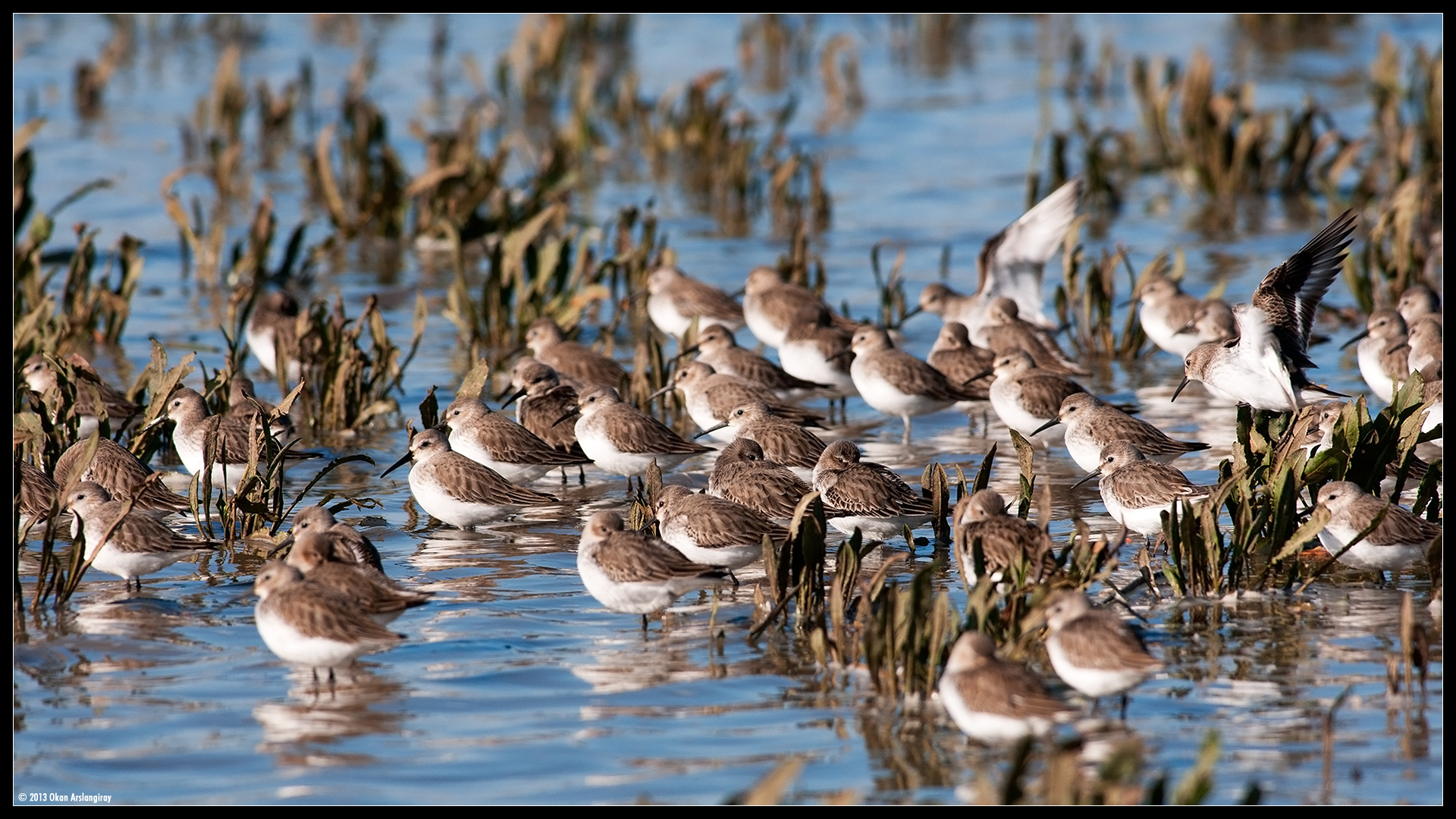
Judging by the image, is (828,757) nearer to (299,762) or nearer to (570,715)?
(570,715)

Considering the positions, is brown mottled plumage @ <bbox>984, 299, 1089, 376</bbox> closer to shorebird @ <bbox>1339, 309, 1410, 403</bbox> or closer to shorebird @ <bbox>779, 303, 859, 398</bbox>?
shorebird @ <bbox>779, 303, 859, 398</bbox>

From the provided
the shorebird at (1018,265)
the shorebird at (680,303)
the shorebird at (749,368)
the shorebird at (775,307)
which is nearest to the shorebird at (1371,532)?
the shorebird at (749,368)

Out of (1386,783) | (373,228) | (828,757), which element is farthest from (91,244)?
(1386,783)

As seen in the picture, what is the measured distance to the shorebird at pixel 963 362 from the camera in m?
12.4

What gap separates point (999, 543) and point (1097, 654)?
4.50 ft

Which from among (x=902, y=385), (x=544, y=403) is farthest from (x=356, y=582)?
(x=902, y=385)

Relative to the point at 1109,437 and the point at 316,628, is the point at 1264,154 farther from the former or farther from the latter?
the point at 316,628

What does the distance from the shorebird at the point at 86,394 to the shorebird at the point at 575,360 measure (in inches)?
118

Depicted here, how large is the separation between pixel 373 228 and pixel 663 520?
33.5ft

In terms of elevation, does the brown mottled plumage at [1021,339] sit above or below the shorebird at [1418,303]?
below

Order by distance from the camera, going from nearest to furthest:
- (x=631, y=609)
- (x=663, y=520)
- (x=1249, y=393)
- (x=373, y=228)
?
(x=631, y=609) < (x=663, y=520) < (x=1249, y=393) < (x=373, y=228)

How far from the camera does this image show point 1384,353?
1206cm

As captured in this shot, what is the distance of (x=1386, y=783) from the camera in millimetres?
5973

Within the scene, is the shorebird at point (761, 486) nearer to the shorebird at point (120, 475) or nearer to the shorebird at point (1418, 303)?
the shorebird at point (120, 475)
